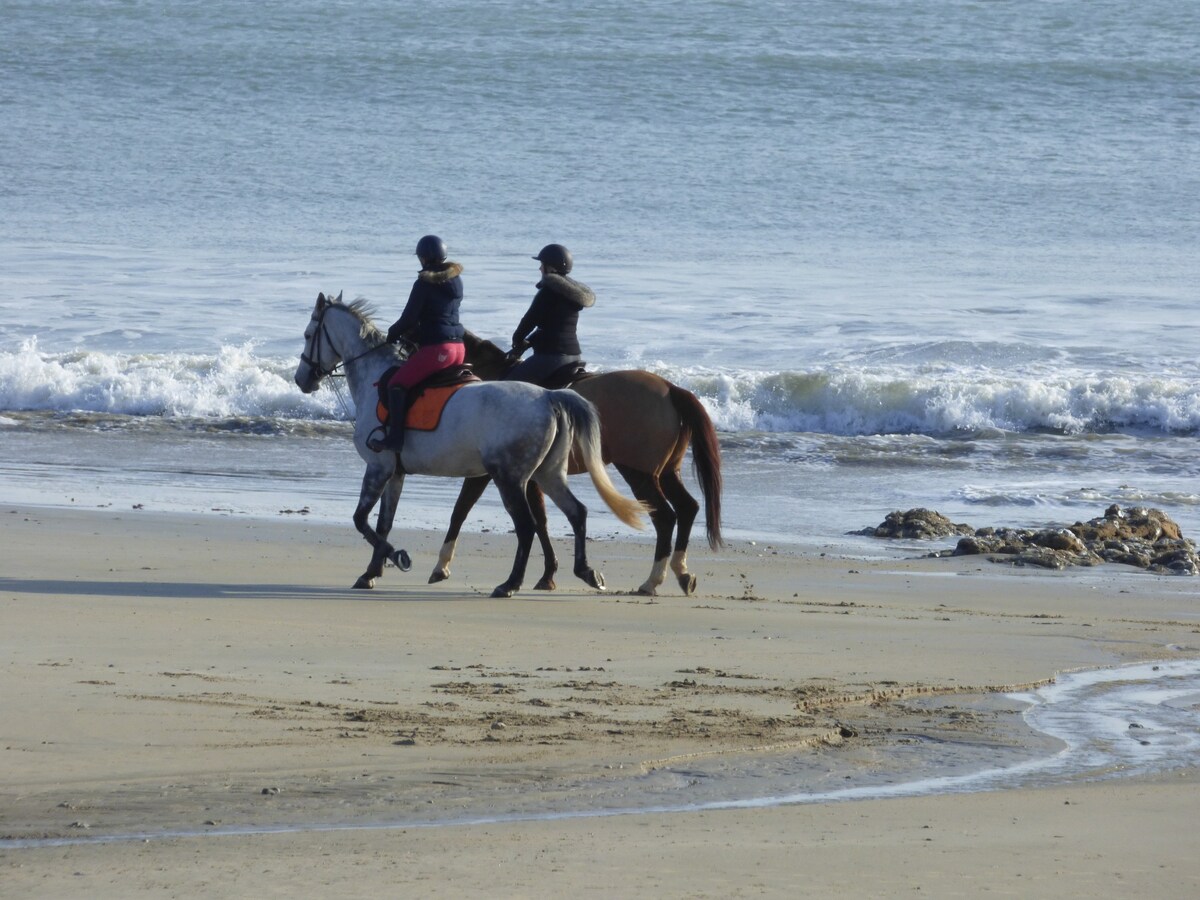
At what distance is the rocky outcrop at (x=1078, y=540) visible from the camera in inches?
430

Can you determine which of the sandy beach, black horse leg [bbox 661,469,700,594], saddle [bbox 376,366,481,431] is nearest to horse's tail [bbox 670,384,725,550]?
black horse leg [bbox 661,469,700,594]

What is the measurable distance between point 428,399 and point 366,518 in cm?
78

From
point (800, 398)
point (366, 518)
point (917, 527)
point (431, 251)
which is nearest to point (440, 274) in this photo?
Result: point (431, 251)

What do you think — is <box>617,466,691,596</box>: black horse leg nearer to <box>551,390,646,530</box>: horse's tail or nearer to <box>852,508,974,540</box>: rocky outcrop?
<box>551,390,646,530</box>: horse's tail

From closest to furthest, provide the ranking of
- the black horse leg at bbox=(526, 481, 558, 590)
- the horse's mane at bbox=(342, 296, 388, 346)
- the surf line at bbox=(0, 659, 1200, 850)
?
the surf line at bbox=(0, 659, 1200, 850) → the black horse leg at bbox=(526, 481, 558, 590) → the horse's mane at bbox=(342, 296, 388, 346)

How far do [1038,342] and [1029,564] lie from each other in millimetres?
12767

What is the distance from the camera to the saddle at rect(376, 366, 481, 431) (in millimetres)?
9555

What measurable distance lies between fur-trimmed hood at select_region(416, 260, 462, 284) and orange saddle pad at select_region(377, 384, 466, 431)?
0.61m

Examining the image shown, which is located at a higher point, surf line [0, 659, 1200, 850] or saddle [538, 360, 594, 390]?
saddle [538, 360, 594, 390]

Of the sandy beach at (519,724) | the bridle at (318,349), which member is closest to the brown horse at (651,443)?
the sandy beach at (519,724)

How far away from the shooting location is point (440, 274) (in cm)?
953

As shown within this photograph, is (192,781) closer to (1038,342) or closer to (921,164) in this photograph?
(1038,342)

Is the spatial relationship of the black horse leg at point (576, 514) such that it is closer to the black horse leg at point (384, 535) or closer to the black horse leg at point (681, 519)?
the black horse leg at point (681, 519)

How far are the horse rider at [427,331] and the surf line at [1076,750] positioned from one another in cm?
399
